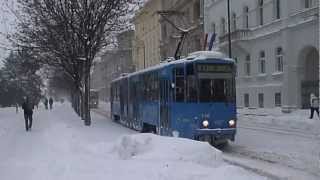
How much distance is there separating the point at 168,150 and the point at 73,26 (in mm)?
20556

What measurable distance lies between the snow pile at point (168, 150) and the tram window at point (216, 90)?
4380mm

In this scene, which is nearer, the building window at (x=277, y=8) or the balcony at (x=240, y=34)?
the building window at (x=277, y=8)

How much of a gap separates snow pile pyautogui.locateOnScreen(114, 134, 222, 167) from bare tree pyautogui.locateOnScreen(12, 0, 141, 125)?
17.8 meters

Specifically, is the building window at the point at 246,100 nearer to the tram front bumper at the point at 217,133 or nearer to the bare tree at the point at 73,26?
the bare tree at the point at 73,26

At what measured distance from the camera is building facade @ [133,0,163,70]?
9724cm

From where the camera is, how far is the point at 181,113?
69.4 feet

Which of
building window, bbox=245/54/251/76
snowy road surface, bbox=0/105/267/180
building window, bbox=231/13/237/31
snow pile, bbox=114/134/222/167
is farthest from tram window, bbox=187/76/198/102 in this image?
building window, bbox=231/13/237/31

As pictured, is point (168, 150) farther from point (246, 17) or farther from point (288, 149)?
point (246, 17)

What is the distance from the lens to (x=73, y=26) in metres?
34.4

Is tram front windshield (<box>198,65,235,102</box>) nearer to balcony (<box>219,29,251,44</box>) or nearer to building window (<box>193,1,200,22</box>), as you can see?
balcony (<box>219,29,251,44</box>)

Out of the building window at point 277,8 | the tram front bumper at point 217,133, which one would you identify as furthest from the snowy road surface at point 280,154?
the building window at point 277,8

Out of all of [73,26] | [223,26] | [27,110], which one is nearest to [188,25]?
[223,26]

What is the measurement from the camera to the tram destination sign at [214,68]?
20.8 metres

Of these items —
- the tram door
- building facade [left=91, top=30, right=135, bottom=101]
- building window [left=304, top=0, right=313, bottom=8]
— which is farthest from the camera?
building facade [left=91, top=30, right=135, bottom=101]
